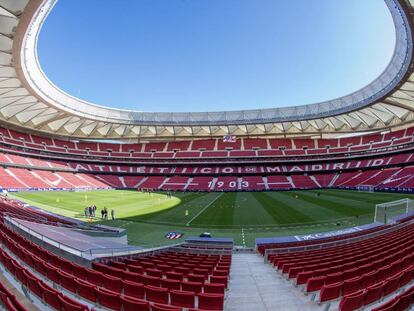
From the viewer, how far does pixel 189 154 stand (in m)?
68.4

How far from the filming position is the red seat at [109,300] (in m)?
4.87

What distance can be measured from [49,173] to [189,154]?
31740 millimetres

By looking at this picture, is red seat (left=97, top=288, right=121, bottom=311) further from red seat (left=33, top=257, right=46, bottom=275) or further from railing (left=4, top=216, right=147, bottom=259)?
railing (left=4, top=216, right=147, bottom=259)

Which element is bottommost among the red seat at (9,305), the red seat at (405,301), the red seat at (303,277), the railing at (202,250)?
the railing at (202,250)

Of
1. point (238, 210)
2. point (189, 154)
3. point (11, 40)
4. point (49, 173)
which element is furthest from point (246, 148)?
point (11, 40)

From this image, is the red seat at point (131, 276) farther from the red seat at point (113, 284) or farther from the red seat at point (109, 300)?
the red seat at point (109, 300)

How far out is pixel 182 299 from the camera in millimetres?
5383

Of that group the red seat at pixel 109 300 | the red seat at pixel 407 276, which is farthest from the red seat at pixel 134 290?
the red seat at pixel 407 276

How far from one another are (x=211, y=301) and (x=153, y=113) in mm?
59536

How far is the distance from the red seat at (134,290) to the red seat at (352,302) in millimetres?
3911

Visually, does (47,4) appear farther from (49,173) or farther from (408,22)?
(49,173)

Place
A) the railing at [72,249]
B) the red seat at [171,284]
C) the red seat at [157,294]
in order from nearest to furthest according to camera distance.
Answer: the red seat at [157,294], the red seat at [171,284], the railing at [72,249]

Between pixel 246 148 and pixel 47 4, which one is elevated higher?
pixel 47 4

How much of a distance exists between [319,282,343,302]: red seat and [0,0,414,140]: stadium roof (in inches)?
1041
